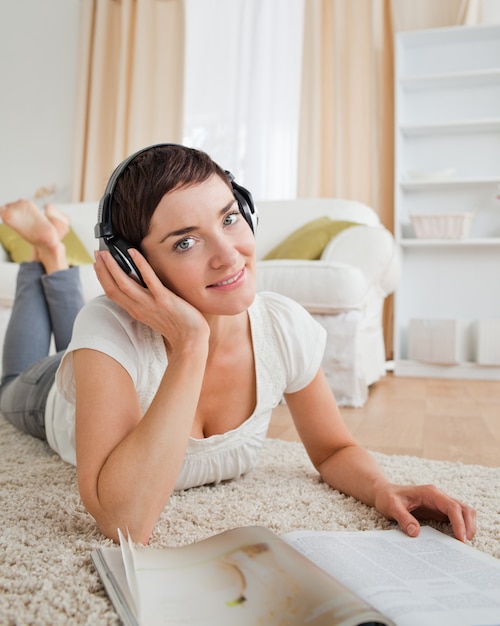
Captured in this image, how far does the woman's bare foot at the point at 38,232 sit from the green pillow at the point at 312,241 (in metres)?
1.31

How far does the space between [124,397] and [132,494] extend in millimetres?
144

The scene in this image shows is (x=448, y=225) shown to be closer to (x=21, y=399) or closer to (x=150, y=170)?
(x=21, y=399)

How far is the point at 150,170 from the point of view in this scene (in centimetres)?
99

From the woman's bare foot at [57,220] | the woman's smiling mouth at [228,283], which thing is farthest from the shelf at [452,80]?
the woman's smiling mouth at [228,283]

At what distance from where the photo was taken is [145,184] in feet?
3.22

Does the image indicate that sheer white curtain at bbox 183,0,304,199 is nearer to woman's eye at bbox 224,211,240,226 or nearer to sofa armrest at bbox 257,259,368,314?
sofa armrest at bbox 257,259,368,314

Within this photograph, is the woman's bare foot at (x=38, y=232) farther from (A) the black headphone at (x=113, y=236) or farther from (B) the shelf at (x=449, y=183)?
(B) the shelf at (x=449, y=183)

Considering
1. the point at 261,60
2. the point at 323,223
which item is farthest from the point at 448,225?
the point at 261,60

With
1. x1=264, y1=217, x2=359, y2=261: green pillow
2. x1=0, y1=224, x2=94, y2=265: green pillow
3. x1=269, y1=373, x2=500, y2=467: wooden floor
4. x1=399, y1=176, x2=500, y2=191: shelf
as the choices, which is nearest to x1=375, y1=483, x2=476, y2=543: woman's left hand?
x1=269, y1=373, x2=500, y2=467: wooden floor

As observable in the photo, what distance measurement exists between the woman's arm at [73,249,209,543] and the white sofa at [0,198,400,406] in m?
1.62

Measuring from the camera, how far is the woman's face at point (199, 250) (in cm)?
98

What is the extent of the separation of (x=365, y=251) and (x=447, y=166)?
1.57 metres

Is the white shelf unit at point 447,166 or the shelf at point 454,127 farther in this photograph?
the white shelf unit at point 447,166

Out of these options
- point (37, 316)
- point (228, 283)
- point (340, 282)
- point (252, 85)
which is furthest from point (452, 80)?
point (228, 283)
